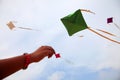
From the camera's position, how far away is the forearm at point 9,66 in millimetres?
1161

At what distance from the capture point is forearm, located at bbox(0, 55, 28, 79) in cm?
116

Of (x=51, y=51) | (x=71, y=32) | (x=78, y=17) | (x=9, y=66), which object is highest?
(x=9, y=66)

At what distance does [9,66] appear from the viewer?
1166 mm

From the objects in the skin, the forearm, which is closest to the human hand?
the skin

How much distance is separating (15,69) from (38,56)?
0.22 m

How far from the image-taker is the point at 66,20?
7219 mm

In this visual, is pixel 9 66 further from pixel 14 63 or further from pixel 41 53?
pixel 41 53

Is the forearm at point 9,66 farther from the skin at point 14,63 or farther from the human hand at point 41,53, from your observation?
the human hand at point 41,53

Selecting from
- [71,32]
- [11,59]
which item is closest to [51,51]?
[11,59]

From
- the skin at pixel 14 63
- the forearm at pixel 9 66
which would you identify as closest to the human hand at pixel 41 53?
the skin at pixel 14 63

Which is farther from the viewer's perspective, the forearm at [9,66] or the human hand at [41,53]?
the human hand at [41,53]

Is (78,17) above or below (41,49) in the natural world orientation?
below

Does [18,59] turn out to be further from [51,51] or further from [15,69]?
[51,51]

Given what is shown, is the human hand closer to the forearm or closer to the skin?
the skin
